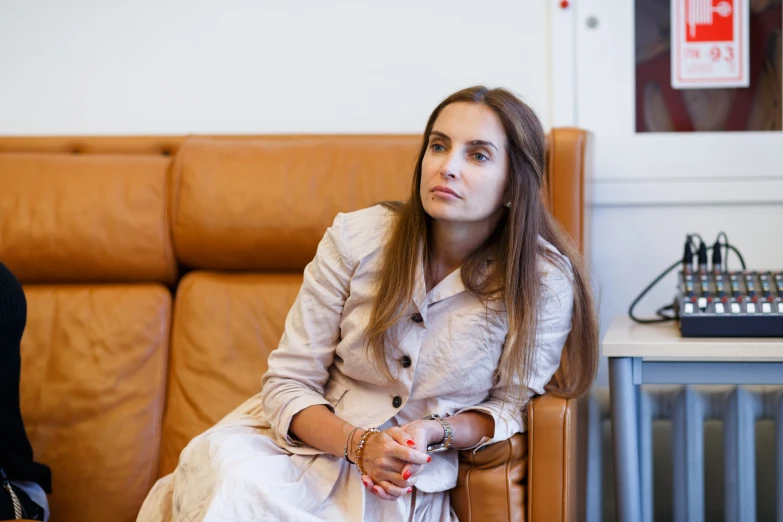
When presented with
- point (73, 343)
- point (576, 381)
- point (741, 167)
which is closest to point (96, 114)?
point (73, 343)

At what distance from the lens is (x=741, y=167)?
195cm

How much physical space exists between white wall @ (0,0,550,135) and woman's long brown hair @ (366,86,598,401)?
0.60 meters

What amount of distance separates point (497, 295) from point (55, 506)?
1.00 m

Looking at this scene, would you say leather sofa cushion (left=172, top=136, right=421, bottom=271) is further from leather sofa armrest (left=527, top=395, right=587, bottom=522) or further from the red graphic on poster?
the red graphic on poster

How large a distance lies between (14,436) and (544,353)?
947 mm

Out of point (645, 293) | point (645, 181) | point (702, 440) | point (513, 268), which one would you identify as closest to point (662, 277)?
point (645, 293)

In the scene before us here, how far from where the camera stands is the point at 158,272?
1.83 m

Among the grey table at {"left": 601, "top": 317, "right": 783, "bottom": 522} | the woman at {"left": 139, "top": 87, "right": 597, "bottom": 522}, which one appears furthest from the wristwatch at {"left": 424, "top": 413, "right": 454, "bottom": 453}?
the grey table at {"left": 601, "top": 317, "right": 783, "bottom": 522}

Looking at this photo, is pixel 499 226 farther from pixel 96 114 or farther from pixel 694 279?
pixel 96 114

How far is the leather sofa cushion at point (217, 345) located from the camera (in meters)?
1.76

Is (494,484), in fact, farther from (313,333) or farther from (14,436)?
(14,436)

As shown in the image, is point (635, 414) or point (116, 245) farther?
point (116, 245)

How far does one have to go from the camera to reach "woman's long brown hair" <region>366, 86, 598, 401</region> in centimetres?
141

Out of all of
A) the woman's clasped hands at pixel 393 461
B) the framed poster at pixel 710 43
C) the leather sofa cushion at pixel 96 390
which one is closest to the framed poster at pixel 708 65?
the framed poster at pixel 710 43
